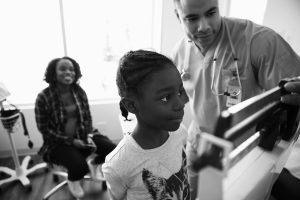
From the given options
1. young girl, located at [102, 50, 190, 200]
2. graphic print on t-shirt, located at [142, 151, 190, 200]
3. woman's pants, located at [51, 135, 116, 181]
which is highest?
young girl, located at [102, 50, 190, 200]

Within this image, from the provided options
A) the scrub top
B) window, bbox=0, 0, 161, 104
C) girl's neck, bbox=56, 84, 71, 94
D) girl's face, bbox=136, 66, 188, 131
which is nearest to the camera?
girl's face, bbox=136, 66, 188, 131

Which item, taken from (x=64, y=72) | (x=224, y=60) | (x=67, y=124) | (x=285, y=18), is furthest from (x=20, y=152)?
(x=285, y=18)

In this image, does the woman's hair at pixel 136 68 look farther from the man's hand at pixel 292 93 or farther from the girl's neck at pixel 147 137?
the man's hand at pixel 292 93

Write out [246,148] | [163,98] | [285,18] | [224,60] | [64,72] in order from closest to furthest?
[246,148], [163,98], [224,60], [64,72], [285,18]

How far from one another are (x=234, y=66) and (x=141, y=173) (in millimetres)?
711

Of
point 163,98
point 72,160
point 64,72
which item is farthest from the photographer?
point 64,72

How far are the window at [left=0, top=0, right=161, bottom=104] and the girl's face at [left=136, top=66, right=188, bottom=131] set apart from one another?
2.11 metres

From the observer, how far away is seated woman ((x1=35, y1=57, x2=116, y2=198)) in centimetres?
179

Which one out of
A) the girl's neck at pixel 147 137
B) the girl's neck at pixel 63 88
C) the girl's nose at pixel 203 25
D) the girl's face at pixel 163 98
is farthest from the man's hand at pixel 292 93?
the girl's neck at pixel 63 88

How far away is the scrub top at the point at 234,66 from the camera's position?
994 mm

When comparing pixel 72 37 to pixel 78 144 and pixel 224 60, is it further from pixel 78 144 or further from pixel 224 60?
pixel 224 60

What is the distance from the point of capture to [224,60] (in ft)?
3.74

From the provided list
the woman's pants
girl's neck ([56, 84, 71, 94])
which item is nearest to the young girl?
the woman's pants

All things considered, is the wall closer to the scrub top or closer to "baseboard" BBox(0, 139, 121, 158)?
the scrub top
